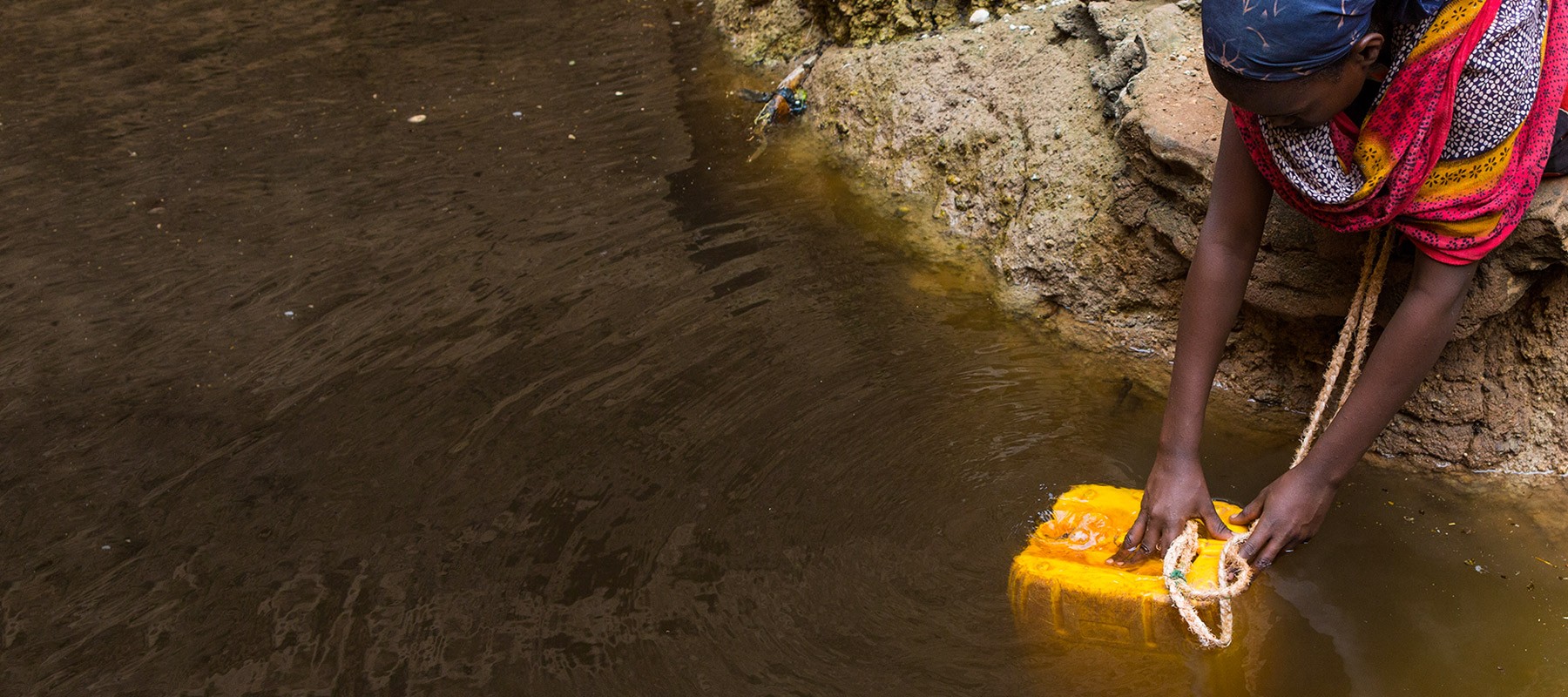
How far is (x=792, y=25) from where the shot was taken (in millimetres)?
4445

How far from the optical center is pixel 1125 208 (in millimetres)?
2814

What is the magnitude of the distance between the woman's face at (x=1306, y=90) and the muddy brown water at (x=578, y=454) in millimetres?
877

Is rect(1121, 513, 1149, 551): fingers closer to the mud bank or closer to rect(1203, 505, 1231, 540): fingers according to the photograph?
rect(1203, 505, 1231, 540): fingers

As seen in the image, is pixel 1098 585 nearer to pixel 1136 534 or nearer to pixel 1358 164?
pixel 1136 534

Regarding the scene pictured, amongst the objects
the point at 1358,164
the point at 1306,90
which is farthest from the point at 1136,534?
the point at 1306,90

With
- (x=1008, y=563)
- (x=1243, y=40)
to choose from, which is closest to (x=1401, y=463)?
(x=1008, y=563)

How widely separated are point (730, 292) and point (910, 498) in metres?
0.95

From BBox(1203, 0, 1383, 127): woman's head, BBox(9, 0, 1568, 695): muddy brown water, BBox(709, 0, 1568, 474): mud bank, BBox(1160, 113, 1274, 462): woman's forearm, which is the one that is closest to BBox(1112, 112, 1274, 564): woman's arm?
BBox(1160, 113, 1274, 462): woman's forearm

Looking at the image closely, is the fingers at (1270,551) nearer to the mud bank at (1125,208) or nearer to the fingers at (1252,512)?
the fingers at (1252,512)

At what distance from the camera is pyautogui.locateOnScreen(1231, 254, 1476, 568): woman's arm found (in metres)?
1.88

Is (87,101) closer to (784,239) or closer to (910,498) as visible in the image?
(784,239)

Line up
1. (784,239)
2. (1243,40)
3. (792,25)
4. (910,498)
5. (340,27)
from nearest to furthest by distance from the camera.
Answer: (1243,40) < (910,498) < (784,239) < (792,25) < (340,27)

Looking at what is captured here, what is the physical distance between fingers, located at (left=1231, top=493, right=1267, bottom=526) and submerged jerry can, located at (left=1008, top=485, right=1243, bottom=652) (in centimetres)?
2

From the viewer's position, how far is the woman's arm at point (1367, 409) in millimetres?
1879
